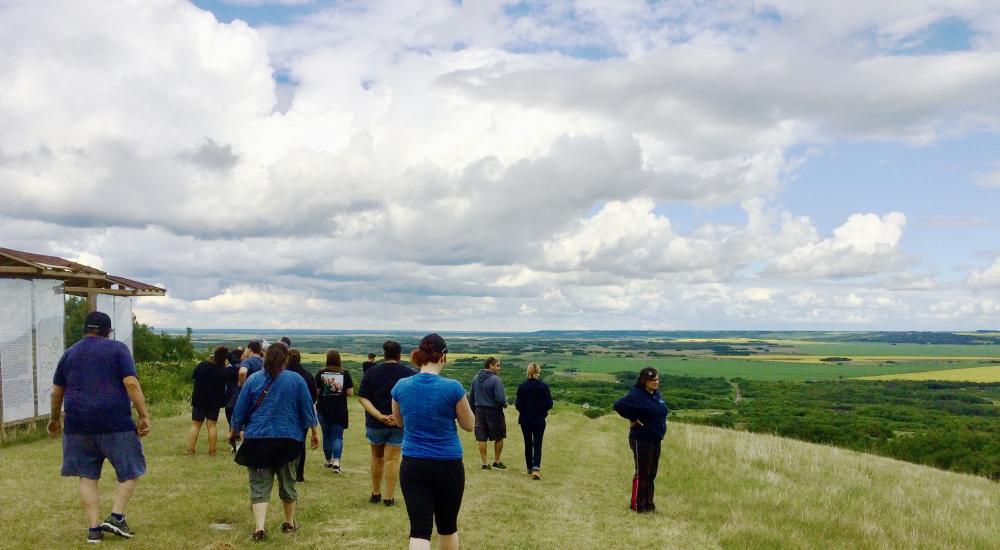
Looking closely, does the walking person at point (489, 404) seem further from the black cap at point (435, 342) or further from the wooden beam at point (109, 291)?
the wooden beam at point (109, 291)

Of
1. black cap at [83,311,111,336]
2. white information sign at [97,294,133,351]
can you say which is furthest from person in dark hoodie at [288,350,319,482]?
white information sign at [97,294,133,351]

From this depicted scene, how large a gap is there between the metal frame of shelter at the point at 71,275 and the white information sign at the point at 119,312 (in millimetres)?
316

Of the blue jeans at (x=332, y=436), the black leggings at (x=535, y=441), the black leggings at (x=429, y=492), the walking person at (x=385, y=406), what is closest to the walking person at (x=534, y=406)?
the black leggings at (x=535, y=441)

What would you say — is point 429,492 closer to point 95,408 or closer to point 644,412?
point 95,408

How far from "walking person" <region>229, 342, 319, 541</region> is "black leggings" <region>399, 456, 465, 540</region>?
2565mm

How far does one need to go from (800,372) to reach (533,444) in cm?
16307

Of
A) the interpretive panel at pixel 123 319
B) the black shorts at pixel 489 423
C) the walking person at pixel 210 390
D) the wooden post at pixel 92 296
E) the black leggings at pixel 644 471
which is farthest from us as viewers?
the interpretive panel at pixel 123 319

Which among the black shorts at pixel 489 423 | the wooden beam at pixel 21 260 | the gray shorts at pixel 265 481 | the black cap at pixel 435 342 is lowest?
the black shorts at pixel 489 423

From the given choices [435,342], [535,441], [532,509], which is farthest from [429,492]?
[535,441]

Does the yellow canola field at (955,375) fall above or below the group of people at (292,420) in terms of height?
below

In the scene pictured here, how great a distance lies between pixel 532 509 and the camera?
10.4 m

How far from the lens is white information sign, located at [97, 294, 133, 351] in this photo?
66.3ft

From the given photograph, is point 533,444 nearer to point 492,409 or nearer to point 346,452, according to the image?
point 492,409

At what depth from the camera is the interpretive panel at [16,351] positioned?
14.4 metres
